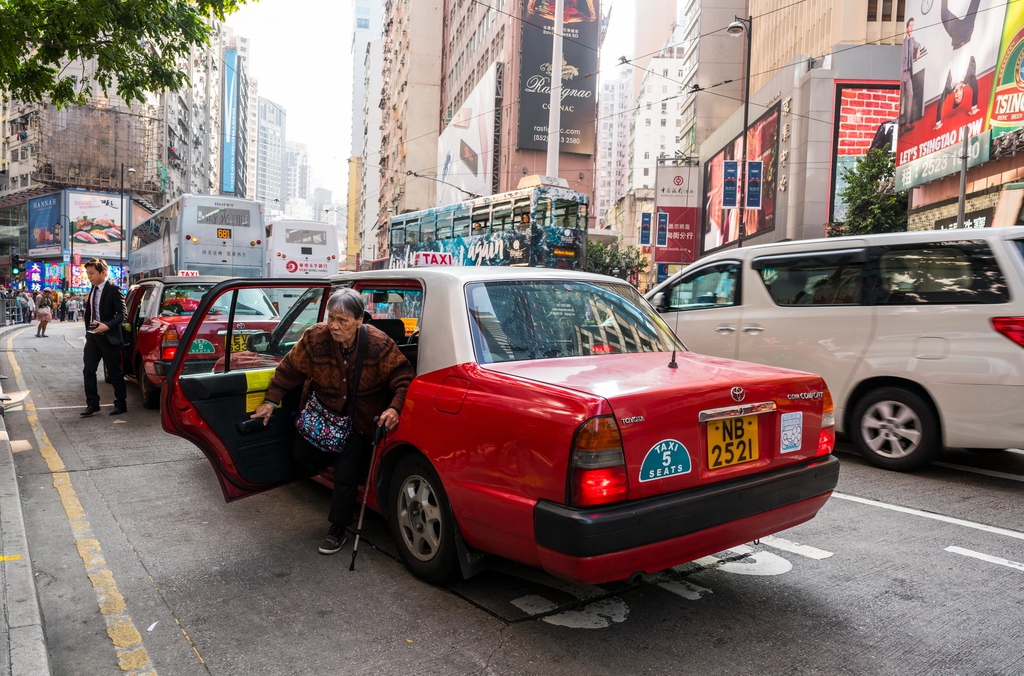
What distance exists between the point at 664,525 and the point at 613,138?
185 m

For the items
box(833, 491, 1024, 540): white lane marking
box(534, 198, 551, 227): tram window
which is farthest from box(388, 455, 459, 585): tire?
box(534, 198, 551, 227): tram window

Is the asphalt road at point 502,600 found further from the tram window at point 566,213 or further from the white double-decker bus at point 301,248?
the white double-decker bus at point 301,248

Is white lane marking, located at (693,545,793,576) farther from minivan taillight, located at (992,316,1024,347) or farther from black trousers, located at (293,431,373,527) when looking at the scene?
minivan taillight, located at (992,316,1024,347)

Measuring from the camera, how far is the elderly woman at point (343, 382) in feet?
12.3

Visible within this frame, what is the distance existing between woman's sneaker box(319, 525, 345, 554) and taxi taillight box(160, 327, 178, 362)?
181 inches

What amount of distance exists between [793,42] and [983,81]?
24873mm

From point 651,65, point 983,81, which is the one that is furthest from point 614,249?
point 651,65

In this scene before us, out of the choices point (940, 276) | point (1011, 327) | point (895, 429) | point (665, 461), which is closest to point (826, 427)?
point (665, 461)

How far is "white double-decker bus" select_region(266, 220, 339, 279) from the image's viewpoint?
25.6 m

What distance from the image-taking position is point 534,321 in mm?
3637

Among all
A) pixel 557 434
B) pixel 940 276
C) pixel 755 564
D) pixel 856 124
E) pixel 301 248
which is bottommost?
pixel 755 564

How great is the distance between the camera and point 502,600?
3.42 m

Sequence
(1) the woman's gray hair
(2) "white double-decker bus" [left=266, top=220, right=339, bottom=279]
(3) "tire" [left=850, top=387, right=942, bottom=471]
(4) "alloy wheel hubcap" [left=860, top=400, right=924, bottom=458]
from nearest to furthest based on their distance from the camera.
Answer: (1) the woman's gray hair → (3) "tire" [left=850, top=387, right=942, bottom=471] → (4) "alloy wheel hubcap" [left=860, top=400, right=924, bottom=458] → (2) "white double-decker bus" [left=266, top=220, right=339, bottom=279]

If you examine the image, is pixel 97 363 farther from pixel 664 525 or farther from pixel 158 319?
pixel 664 525
